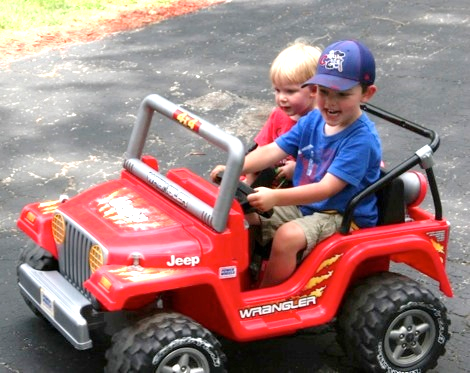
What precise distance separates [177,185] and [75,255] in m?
0.48

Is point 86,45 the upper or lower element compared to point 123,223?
lower

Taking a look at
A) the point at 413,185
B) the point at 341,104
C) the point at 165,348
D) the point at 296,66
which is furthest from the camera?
the point at 296,66

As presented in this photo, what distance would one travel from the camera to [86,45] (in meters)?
8.32

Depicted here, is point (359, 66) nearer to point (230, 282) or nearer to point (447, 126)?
point (230, 282)

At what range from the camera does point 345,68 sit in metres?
3.93

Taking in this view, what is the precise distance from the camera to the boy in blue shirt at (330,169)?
3.92 metres

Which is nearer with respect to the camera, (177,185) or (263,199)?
(263,199)

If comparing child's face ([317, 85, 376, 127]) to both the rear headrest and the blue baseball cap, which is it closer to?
the blue baseball cap

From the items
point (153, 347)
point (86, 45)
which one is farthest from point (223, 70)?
point (153, 347)

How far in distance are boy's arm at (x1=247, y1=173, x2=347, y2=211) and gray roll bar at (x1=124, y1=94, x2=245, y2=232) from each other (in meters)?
0.15

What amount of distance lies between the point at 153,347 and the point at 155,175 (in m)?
0.83

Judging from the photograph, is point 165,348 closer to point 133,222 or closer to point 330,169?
point 133,222

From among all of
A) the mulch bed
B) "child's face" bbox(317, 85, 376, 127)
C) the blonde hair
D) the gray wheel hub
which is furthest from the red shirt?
the mulch bed

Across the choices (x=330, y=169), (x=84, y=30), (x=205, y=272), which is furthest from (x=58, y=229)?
(x=84, y=30)
